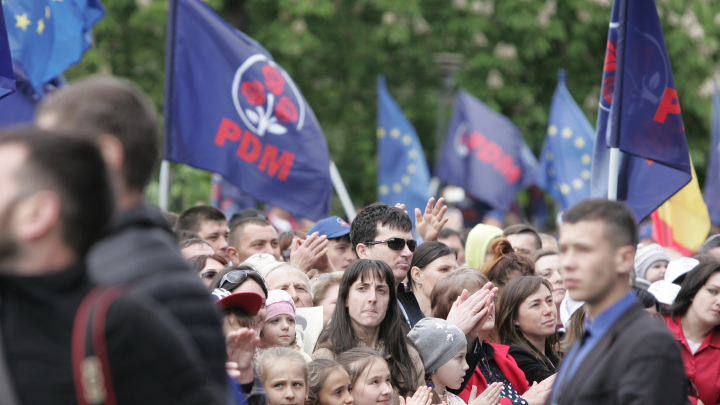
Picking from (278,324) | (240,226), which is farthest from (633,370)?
(240,226)

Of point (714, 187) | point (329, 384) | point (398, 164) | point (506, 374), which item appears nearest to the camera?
point (329, 384)

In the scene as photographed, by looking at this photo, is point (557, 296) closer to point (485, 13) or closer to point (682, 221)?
point (682, 221)

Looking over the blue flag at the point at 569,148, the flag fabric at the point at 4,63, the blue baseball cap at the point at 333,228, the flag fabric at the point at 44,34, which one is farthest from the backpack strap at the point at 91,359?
the blue flag at the point at 569,148

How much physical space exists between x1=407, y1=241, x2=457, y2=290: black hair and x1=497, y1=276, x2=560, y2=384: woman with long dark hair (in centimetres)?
50

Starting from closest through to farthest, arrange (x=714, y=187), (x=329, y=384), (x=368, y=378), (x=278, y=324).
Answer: (x=329, y=384), (x=368, y=378), (x=278, y=324), (x=714, y=187)

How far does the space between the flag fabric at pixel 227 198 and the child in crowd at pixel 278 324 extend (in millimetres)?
7433

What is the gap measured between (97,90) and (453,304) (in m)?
3.33

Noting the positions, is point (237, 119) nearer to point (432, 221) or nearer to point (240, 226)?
point (240, 226)

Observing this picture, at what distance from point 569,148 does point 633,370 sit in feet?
30.5

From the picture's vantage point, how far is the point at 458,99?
505 inches

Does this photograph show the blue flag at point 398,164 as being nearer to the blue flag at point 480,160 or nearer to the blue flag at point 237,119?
the blue flag at point 480,160

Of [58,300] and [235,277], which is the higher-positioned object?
[58,300]

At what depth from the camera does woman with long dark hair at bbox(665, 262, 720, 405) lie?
18.2 feet

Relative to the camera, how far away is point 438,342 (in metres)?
4.53
